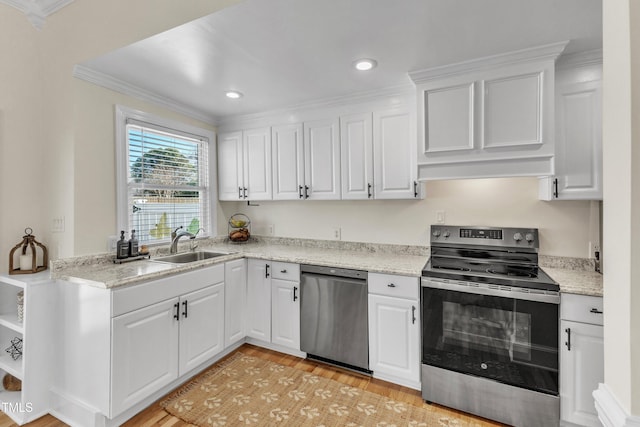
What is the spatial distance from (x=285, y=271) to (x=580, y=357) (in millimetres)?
2069

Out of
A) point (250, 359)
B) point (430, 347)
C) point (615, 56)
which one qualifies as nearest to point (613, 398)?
point (615, 56)

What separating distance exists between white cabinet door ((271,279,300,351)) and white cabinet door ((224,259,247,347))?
317 millimetres

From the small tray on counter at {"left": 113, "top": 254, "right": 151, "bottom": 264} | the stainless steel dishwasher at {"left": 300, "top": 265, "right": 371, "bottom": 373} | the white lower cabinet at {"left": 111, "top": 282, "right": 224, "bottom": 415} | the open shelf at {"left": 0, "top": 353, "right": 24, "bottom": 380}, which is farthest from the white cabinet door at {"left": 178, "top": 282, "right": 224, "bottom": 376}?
the open shelf at {"left": 0, "top": 353, "right": 24, "bottom": 380}

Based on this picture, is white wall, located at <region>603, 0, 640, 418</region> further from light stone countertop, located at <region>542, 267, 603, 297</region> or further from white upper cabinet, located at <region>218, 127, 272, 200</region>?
A: white upper cabinet, located at <region>218, 127, 272, 200</region>

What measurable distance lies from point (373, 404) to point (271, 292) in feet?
3.99

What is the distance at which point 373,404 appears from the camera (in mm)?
2051

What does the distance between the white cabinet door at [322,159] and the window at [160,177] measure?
1249 millimetres

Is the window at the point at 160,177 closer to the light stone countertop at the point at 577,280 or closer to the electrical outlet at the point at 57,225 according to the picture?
the electrical outlet at the point at 57,225

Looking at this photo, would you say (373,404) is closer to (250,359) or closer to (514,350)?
(514,350)

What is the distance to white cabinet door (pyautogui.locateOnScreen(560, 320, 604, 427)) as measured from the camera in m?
Result: 1.67

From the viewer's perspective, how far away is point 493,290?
1868 mm

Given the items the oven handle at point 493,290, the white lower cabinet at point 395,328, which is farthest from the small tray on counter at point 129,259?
the oven handle at point 493,290

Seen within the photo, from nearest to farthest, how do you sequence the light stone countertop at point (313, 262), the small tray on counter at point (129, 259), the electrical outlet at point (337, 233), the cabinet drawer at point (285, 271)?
the light stone countertop at point (313, 262), the small tray on counter at point (129, 259), the cabinet drawer at point (285, 271), the electrical outlet at point (337, 233)

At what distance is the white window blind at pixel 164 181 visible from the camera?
2.63 meters
